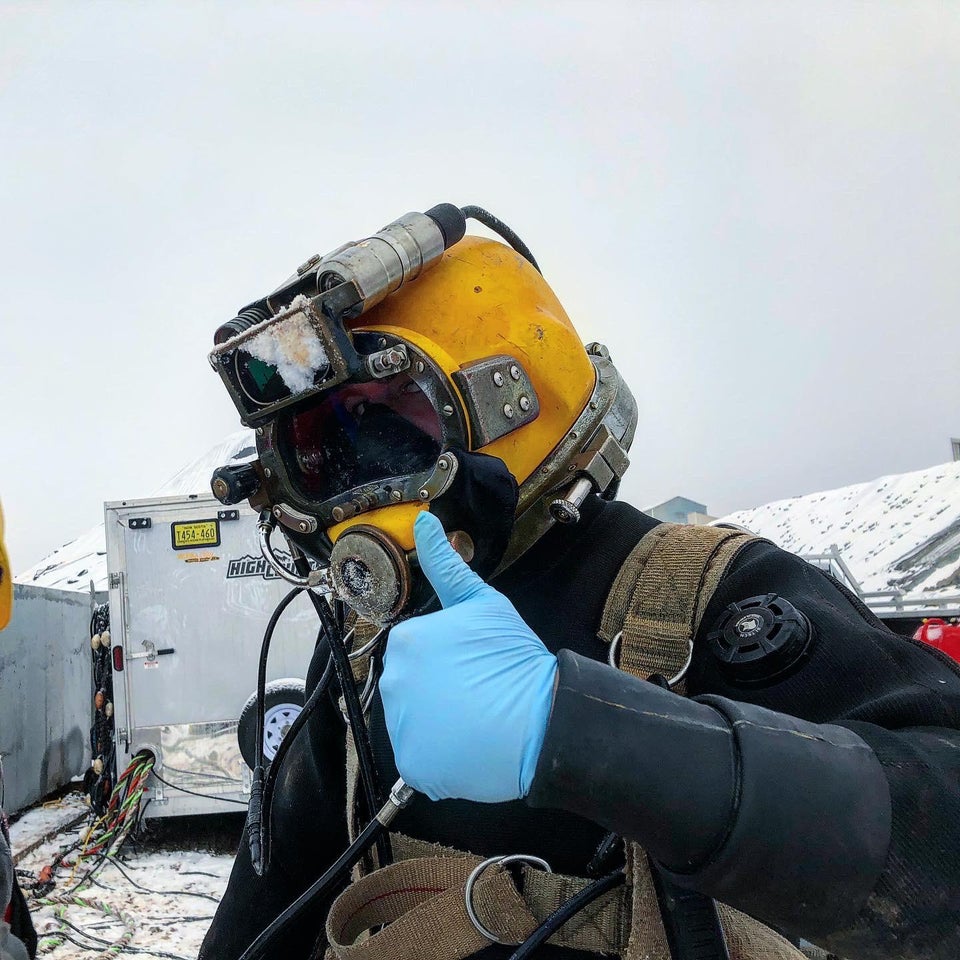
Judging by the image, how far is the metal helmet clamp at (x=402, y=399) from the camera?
1276 mm

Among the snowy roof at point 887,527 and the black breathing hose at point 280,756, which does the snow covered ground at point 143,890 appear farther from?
the snowy roof at point 887,527

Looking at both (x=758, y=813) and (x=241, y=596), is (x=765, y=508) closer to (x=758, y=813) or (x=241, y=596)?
(x=241, y=596)

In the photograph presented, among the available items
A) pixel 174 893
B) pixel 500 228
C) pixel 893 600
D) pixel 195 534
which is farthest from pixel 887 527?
pixel 500 228

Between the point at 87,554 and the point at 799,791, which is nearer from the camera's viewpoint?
the point at 799,791

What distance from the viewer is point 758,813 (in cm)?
A: 82

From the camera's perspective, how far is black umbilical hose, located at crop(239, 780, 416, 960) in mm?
1251

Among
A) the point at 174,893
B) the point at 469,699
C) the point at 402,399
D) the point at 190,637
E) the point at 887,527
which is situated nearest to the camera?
the point at 469,699

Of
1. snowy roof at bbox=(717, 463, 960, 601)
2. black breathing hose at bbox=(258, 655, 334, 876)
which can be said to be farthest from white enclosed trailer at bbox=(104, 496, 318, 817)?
snowy roof at bbox=(717, 463, 960, 601)

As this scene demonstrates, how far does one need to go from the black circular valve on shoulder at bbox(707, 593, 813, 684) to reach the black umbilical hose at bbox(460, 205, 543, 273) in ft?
2.81

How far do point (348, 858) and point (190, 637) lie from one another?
16.9 ft

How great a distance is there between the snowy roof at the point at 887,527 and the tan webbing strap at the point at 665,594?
70.9ft

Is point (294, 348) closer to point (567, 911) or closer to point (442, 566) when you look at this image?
point (442, 566)

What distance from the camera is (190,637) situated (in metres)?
6.04

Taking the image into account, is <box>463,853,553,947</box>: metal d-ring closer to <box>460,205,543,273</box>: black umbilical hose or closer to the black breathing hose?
the black breathing hose
